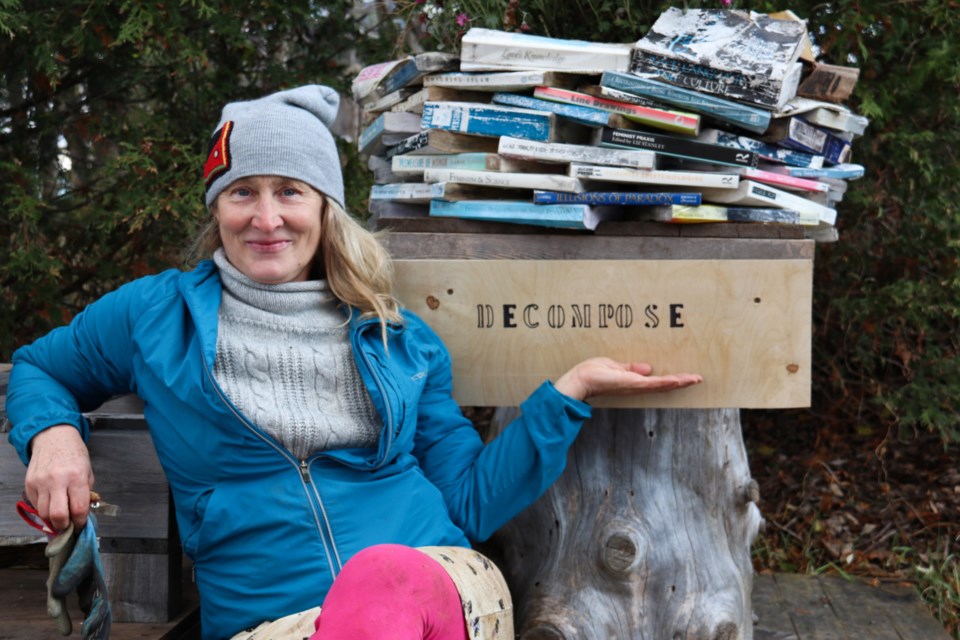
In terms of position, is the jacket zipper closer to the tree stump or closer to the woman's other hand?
the woman's other hand

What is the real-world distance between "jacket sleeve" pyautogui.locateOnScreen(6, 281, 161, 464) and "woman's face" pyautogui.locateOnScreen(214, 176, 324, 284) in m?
0.26

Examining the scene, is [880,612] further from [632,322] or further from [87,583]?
[87,583]

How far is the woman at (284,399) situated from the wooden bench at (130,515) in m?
0.12

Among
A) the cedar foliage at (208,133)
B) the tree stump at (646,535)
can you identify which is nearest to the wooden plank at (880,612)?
the cedar foliage at (208,133)

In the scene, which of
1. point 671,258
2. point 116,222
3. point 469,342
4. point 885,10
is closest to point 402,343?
point 469,342

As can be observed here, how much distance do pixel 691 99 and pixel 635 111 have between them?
0.14 metres

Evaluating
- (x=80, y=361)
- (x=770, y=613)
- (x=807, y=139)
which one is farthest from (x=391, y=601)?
(x=770, y=613)

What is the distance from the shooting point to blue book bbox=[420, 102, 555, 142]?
2578mm

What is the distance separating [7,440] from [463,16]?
170 cm

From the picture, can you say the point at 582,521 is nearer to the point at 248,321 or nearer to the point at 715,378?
the point at 715,378

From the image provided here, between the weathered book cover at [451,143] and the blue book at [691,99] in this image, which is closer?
the blue book at [691,99]

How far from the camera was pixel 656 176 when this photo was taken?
8.30 ft

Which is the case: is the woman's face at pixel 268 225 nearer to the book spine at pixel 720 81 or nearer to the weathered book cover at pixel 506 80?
the weathered book cover at pixel 506 80

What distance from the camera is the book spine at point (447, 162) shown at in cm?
262
